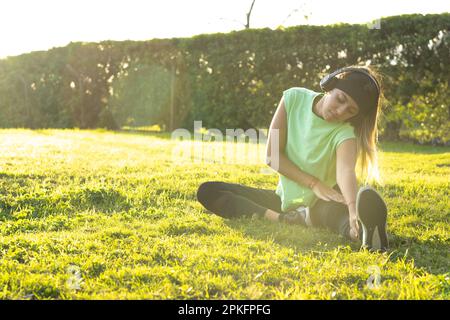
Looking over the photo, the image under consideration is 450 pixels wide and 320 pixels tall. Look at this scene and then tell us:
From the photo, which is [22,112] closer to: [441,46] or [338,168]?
[441,46]

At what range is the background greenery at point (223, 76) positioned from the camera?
11.2 m

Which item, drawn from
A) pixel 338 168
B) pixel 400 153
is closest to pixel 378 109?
pixel 338 168

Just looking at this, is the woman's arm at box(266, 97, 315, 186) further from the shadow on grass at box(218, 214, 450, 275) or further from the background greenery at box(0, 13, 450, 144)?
the background greenery at box(0, 13, 450, 144)

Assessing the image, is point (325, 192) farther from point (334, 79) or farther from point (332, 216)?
point (334, 79)

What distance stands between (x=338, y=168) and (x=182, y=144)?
7.49m

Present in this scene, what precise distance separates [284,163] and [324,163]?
32cm

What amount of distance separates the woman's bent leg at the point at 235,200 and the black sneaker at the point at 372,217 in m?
1.10

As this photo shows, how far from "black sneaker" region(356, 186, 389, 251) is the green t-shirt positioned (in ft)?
2.31

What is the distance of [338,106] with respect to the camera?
3.64 meters

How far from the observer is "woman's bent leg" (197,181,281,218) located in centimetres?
432

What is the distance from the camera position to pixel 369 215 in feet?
10.6

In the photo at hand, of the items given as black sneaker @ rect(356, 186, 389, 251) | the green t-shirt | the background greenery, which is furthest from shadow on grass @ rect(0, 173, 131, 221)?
the background greenery

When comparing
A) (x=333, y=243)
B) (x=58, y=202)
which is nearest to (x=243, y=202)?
(x=333, y=243)

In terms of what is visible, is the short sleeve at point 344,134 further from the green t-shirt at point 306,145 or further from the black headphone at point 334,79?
the black headphone at point 334,79
